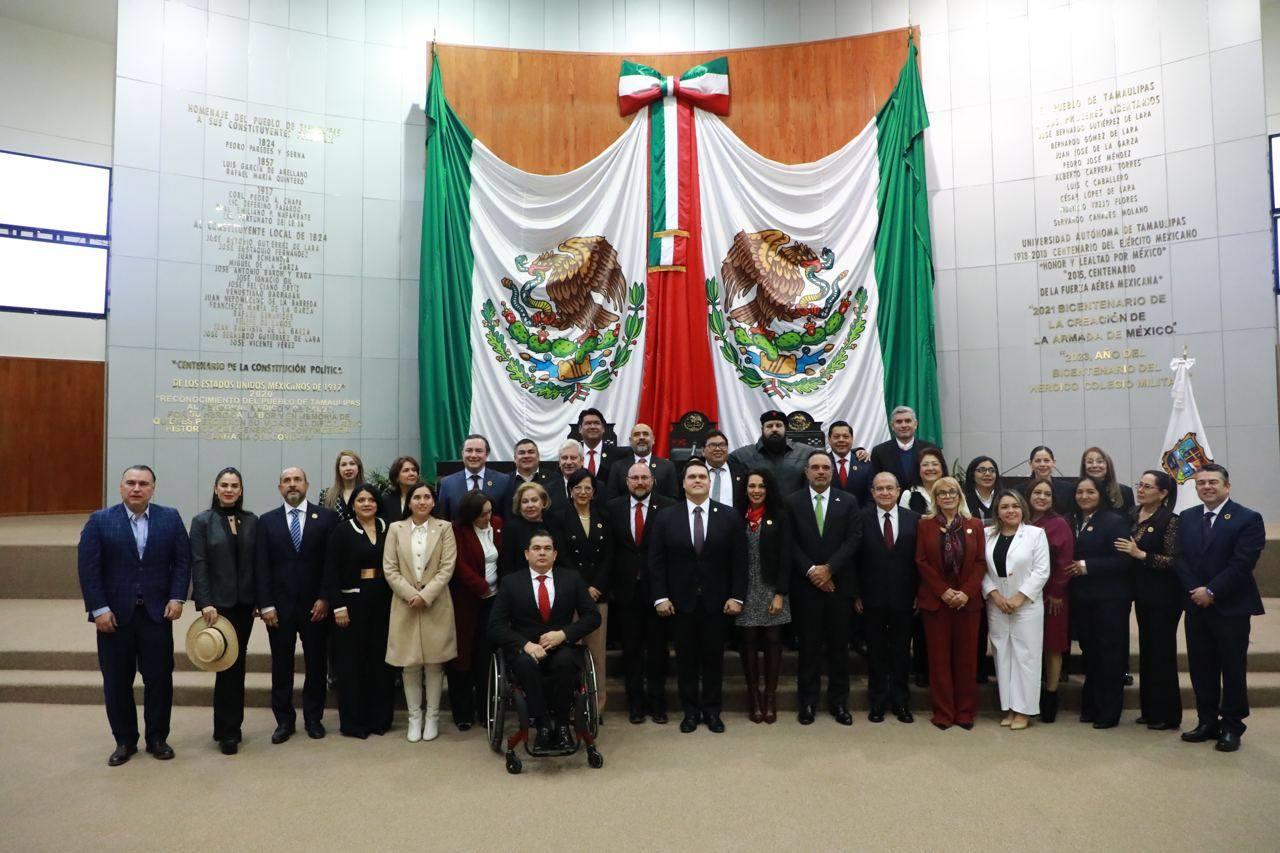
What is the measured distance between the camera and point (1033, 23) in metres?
7.97

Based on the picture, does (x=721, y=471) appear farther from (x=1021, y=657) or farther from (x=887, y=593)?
(x=1021, y=657)

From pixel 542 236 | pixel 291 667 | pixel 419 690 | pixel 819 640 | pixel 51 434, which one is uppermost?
pixel 542 236

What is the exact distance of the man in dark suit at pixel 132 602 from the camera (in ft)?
13.4

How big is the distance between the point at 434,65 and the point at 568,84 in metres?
1.34

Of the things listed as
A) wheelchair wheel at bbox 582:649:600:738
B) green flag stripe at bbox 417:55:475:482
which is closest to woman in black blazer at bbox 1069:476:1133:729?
wheelchair wheel at bbox 582:649:600:738

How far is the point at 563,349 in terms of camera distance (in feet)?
26.8

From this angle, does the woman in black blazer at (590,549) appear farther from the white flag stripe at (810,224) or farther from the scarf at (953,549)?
the white flag stripe at (810,224)

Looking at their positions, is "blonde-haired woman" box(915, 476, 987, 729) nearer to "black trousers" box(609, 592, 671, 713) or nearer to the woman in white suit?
the woman in white suit

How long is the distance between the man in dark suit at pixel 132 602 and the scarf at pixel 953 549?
4011 millimetres

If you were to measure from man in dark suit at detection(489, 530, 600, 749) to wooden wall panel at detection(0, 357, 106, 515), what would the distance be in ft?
25.9

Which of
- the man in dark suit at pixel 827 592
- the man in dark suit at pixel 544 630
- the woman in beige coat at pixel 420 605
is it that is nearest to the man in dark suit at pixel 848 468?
the man in dark suit at pixel 827 592

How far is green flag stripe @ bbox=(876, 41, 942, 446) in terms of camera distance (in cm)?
776

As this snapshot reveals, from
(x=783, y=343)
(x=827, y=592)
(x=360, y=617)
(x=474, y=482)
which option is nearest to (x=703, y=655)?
(x=827, y=592)

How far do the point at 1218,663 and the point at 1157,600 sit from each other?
15.7 inches
